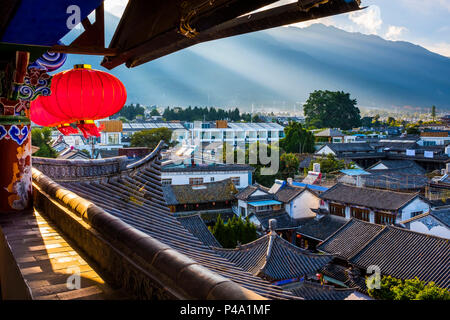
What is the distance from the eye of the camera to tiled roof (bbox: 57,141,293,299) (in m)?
3.54

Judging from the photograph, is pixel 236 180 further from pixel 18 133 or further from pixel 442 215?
pixel 18 133

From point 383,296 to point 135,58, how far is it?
9671 mm

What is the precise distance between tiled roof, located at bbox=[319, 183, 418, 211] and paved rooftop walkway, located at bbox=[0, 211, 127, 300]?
16.4 m

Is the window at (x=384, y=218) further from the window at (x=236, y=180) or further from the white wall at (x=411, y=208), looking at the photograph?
→ the window at (x=236, y=180)

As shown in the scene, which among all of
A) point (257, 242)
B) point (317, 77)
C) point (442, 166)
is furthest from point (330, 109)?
point (317, 77)

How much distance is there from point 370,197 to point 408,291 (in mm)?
9535

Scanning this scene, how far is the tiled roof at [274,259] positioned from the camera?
1182cm

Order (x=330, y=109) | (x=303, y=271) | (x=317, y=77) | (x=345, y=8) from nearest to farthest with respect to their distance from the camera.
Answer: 1. (x=345, y=8)
2. (x=303, y=271)
3. (x=330, y=109)
4. (x=317, y=77)

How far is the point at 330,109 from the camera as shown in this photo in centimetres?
6794

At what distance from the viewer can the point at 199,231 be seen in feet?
49.3

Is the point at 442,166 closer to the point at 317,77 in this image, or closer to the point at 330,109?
the point at 330,109

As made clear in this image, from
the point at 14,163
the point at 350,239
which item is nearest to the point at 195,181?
the point at 350,239

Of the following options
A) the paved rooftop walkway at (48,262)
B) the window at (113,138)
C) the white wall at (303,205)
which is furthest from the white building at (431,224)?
the window at (113,138)
